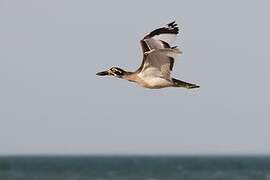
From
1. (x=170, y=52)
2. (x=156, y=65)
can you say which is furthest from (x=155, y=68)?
(x=170, y=52)

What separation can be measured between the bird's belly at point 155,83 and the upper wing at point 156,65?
0.30 ft

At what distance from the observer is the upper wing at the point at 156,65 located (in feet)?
82.7

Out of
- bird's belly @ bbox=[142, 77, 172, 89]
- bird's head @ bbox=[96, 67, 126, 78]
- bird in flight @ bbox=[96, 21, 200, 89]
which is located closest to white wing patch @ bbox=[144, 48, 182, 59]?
bird in flight @ bbox=[96, 21, 200, 89]

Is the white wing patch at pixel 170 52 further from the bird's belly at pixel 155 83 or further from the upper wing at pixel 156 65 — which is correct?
the bird's belly at pixel 155 83

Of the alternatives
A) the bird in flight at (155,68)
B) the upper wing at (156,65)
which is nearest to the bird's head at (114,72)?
the bird in flight at (155,68)

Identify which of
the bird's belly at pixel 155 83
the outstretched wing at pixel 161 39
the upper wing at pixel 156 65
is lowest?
the bird's belly at pixel 155 83

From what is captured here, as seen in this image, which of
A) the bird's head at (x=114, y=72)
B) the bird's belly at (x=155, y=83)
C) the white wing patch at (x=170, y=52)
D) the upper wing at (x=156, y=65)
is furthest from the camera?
the bird's head at (x=114, y=72)

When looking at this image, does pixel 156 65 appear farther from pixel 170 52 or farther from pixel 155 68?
pixel 170 52

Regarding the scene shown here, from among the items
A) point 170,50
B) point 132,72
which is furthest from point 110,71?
point 170,50

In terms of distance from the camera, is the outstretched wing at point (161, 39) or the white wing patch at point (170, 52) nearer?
the white wing patch at point (170, 52)

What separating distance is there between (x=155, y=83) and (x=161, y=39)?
48.2 inches
